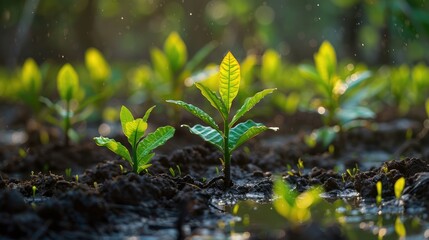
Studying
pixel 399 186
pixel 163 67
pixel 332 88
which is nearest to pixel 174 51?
pixel 163 67

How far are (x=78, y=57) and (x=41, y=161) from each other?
10456mm

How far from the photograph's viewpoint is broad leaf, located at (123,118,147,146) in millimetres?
3350

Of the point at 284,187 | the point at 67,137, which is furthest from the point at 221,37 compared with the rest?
the point at 284,187

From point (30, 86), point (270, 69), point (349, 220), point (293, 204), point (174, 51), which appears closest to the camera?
point (293, 204)

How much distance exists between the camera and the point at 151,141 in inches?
135

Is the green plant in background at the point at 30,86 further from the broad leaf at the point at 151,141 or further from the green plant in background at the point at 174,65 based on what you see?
the broad leaf at the point at 151,141

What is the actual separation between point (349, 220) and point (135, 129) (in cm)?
114

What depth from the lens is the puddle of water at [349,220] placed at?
2.74 meters

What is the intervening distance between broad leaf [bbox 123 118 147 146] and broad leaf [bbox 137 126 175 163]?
0.04 m

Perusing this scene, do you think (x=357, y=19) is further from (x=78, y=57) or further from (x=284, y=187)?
(x=284, y=187)

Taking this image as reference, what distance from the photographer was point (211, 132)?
3438 millimetres

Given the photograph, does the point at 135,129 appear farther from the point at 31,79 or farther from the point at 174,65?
the point at 31,79

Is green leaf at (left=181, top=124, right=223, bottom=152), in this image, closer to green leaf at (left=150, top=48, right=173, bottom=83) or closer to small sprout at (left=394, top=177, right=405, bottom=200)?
small sprout at (left=394, top=177, right=405, bottom=200)

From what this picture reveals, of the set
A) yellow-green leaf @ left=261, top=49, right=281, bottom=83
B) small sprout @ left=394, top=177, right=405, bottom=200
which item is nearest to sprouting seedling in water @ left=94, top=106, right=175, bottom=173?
small sprout @ left=394, top=177, right=405, bottom=200
